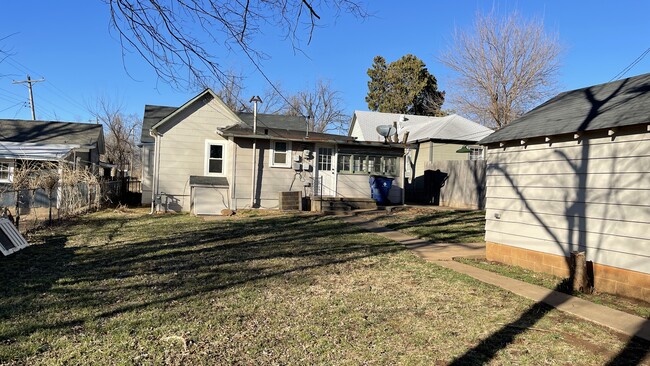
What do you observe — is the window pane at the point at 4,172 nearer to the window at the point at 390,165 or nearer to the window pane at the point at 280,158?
the window pane at the point at 280,158

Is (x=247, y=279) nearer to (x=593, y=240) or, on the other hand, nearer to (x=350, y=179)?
(x=593, y=240)

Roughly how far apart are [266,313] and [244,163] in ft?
37.1

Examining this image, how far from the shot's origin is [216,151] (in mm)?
16750

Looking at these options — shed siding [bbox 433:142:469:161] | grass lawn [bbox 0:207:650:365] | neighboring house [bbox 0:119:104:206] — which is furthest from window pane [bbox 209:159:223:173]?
shed siding [bbox 433:142:469:161]

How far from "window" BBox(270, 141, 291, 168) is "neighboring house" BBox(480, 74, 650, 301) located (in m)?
9.17

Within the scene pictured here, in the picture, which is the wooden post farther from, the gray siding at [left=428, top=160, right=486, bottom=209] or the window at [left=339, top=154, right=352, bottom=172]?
the gray siding at [left=428, top=160, right=486, bottom=209]

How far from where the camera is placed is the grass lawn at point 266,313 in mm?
3682

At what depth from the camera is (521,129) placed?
7.55 meters

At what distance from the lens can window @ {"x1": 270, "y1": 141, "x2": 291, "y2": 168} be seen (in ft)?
52.2

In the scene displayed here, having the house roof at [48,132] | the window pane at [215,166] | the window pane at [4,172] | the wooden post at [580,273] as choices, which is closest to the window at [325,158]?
the window pane at [215,166]

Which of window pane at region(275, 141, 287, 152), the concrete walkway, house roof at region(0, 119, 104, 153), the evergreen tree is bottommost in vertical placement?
the concrete walkway

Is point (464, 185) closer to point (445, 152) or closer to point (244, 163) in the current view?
point (445, 152)

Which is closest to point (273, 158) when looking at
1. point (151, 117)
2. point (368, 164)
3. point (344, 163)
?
point (344, 163)

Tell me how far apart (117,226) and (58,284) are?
643cm
